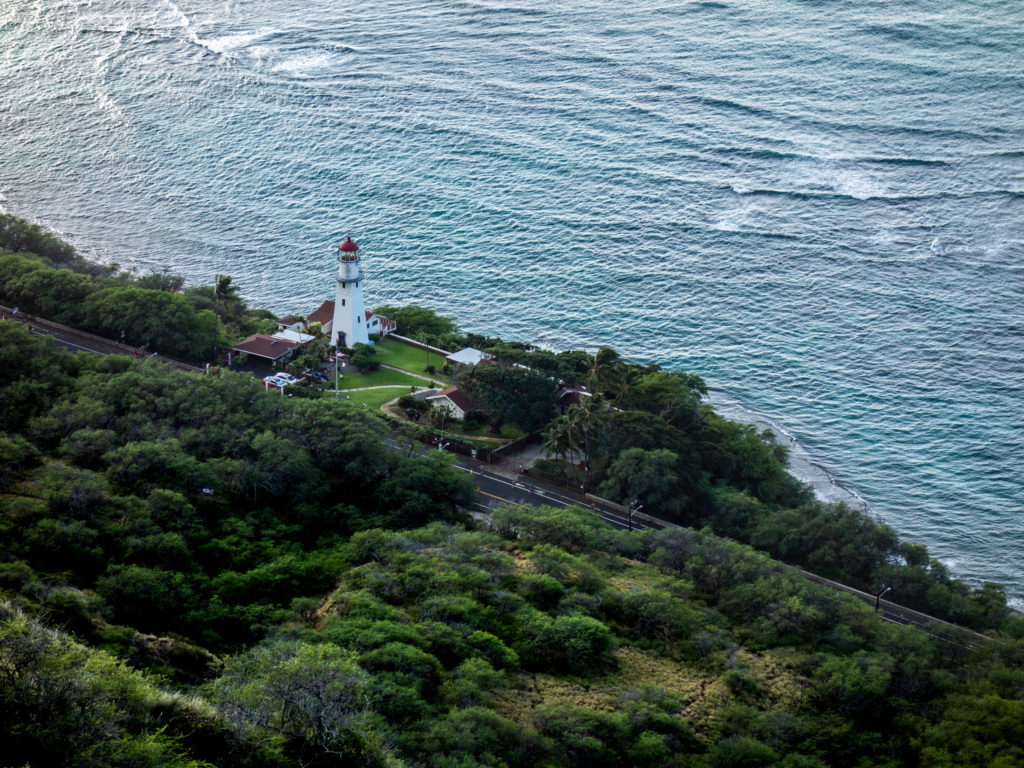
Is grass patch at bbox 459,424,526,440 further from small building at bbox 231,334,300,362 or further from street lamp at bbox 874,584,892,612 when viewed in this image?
street lamp at bbox 874,584,892,612

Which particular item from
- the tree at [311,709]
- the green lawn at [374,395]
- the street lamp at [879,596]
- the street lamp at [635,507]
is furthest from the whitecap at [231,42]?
the tree at [311,709]

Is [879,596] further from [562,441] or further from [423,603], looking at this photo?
[423,603]

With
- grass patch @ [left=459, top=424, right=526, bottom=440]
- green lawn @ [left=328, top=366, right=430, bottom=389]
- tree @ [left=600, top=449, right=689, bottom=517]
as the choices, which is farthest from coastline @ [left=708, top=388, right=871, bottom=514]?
green lawn @ [left=328, top=366, right=430, bottom=389]

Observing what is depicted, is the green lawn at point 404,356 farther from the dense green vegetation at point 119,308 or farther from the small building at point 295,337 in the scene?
the dense green vegetation at point 119,308

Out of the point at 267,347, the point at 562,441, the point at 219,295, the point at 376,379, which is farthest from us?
the point at 219,295

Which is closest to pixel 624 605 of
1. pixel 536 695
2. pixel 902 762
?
pixel 536 695

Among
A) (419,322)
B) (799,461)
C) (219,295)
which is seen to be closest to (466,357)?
(419,322)
